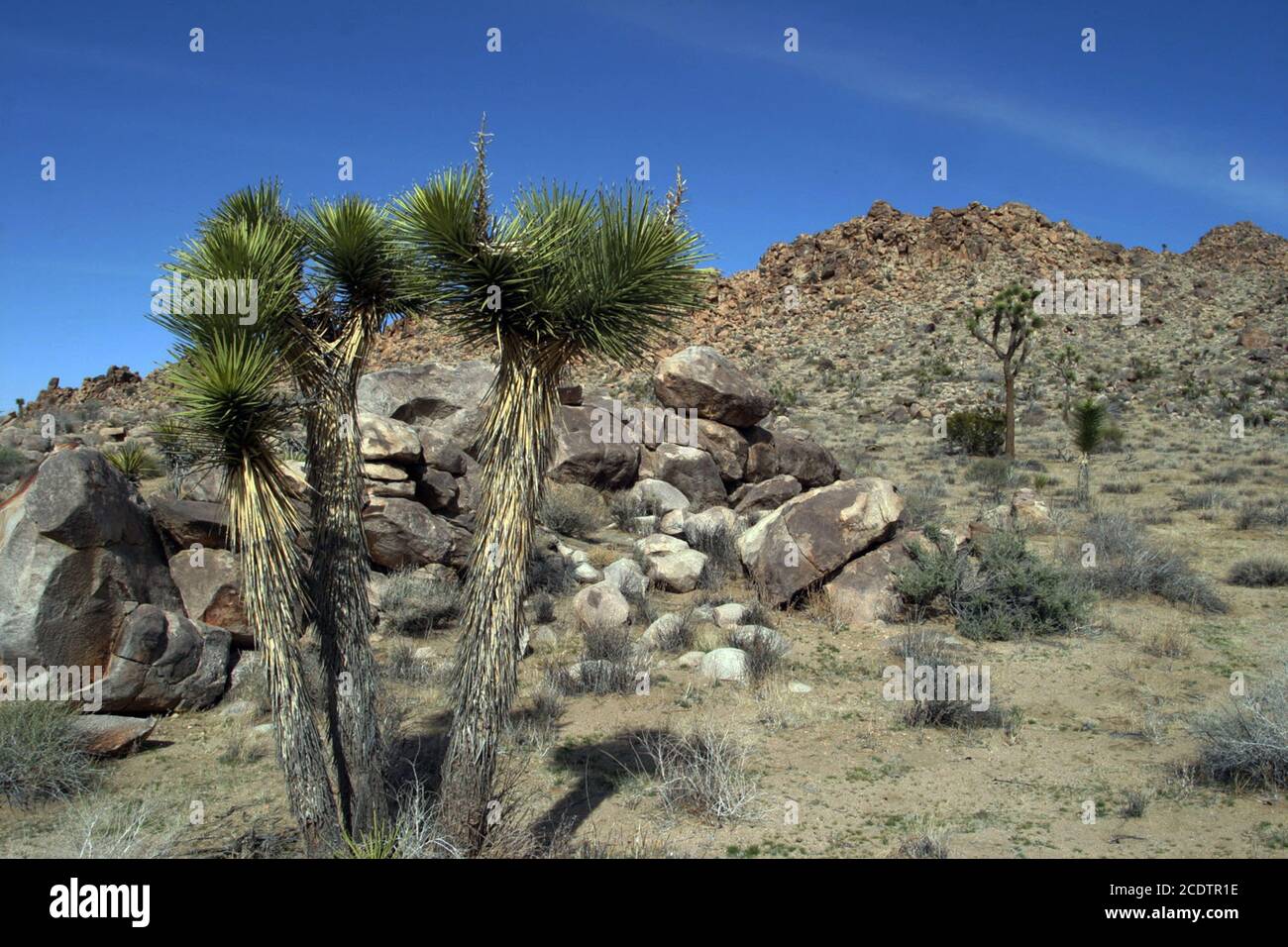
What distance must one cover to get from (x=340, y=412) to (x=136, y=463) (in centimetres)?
1198

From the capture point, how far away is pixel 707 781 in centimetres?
613

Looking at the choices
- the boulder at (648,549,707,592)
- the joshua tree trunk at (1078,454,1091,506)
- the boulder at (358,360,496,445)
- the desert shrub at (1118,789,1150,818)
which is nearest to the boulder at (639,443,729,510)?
the boulder at (648,549,707,592)

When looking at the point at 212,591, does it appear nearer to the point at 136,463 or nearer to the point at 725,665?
the point at 725,665

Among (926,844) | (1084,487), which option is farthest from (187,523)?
(1084,487)

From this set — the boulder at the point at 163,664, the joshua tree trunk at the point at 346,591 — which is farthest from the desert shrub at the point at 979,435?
the joshua tree trunk at the point at 346,591

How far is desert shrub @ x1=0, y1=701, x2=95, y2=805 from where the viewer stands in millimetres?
6242

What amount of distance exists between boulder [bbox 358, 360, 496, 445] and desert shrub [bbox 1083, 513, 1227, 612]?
9.77 metres

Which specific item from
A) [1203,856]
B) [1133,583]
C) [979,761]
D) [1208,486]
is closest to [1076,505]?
[1208,486]

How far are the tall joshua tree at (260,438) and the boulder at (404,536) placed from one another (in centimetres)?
612

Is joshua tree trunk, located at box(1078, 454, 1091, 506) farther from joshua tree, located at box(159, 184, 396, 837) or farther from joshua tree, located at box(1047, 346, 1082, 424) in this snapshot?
joshua tree, located at box(159, 184, 396, 837)

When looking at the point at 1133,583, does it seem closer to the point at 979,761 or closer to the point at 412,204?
the point at 979,761

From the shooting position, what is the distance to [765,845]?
5.54 metres

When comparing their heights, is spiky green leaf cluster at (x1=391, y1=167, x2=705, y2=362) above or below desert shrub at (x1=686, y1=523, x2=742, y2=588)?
above
